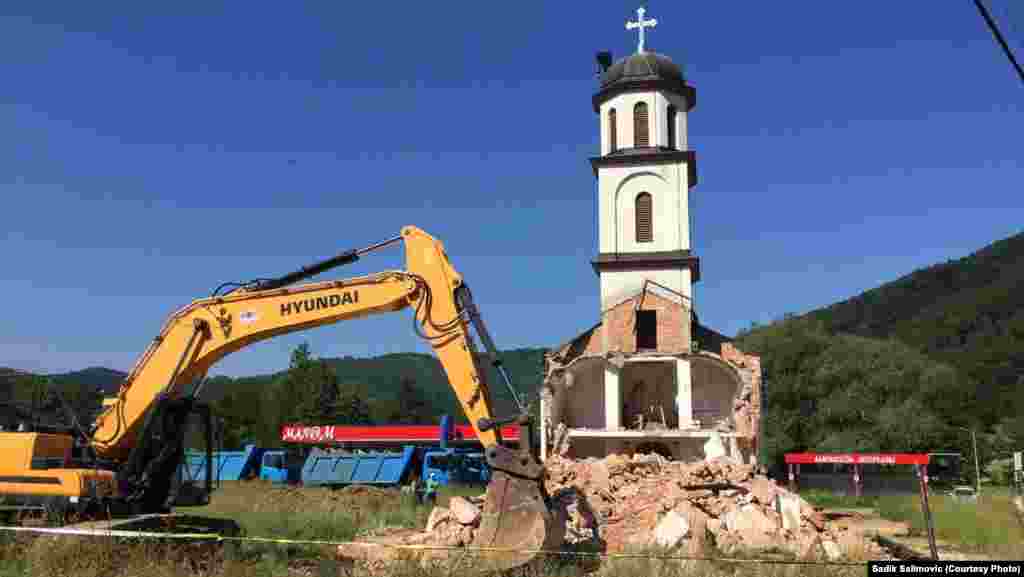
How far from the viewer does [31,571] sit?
10.3 meters

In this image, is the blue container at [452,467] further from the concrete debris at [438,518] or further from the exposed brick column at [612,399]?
the concrete debris at [438,518]

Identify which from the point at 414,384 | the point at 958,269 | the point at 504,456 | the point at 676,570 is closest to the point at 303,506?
the point at 504,456

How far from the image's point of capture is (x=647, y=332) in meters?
28.3

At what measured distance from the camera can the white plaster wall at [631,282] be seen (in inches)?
1105

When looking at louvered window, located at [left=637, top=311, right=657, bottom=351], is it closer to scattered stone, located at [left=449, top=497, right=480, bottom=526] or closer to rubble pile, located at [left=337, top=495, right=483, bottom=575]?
rubble pile, located at [left=337, top=495, right=483, bottom=575]

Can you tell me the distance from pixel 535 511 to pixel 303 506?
12.6m

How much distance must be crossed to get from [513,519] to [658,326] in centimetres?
1569

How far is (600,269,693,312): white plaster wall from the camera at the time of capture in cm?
2806

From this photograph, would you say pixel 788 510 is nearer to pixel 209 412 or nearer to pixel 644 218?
pixel 209 412

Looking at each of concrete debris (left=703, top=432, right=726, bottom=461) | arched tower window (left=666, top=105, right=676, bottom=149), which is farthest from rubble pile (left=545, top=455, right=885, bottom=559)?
arched tower window (left=666, top=105, right=676, bottom=149)

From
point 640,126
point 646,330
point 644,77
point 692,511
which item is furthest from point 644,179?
point 692,511

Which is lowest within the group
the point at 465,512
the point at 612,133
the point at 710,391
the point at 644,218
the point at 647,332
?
the point at 465,512

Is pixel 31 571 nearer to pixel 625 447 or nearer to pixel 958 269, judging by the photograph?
pixel 625 447

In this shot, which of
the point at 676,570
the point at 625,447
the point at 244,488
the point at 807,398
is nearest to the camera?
the point at 676,570
